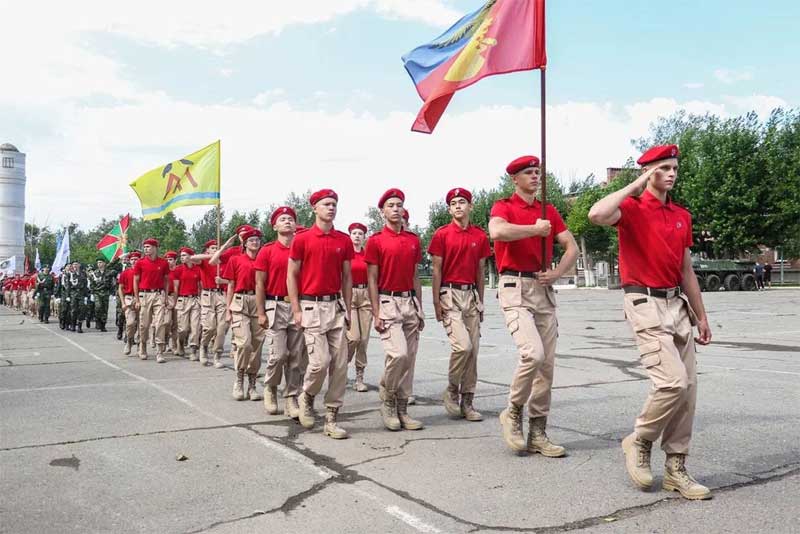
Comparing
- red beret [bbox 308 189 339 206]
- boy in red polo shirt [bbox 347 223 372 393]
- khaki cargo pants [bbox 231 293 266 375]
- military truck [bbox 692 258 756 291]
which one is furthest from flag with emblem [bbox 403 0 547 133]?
military truck [bbox 692 258 756 291]

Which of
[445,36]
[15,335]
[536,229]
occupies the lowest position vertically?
[15,335]

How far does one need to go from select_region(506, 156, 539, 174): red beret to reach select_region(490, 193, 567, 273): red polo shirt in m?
0.23

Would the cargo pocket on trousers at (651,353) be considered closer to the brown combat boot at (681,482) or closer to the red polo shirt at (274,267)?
the brown combat boot at (681,482)

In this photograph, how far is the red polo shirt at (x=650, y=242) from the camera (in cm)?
476

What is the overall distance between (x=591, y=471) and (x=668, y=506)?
2.67 ft

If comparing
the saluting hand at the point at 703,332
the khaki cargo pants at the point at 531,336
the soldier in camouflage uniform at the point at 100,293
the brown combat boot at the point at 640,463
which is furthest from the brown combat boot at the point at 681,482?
the soldier in camouflage uniform at the point at 100,293

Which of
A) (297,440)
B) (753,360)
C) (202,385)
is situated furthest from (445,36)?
(753,360)

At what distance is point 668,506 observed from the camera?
4.36 meters

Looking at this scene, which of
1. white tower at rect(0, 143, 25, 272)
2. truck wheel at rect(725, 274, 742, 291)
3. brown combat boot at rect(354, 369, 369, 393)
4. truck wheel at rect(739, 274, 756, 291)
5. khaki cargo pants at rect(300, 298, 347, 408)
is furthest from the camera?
white tower at rect(0, 143, 25, 272)

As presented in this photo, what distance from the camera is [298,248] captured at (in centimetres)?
684

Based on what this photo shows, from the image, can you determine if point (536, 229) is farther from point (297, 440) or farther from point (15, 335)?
point (15, 335)

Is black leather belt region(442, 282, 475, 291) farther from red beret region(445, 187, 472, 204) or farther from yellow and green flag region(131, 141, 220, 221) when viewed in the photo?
yellow and green flag region(131, 141, 220, 221)

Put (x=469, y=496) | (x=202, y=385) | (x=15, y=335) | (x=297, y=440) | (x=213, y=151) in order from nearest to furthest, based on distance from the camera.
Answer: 1. (x=469, y=496)
2. (x=297, y=440)
3. (x=202, y=385)
4. (x=213, y=151)
5. (x=15, y=335)

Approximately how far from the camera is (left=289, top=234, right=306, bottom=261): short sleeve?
6820 millimetres
